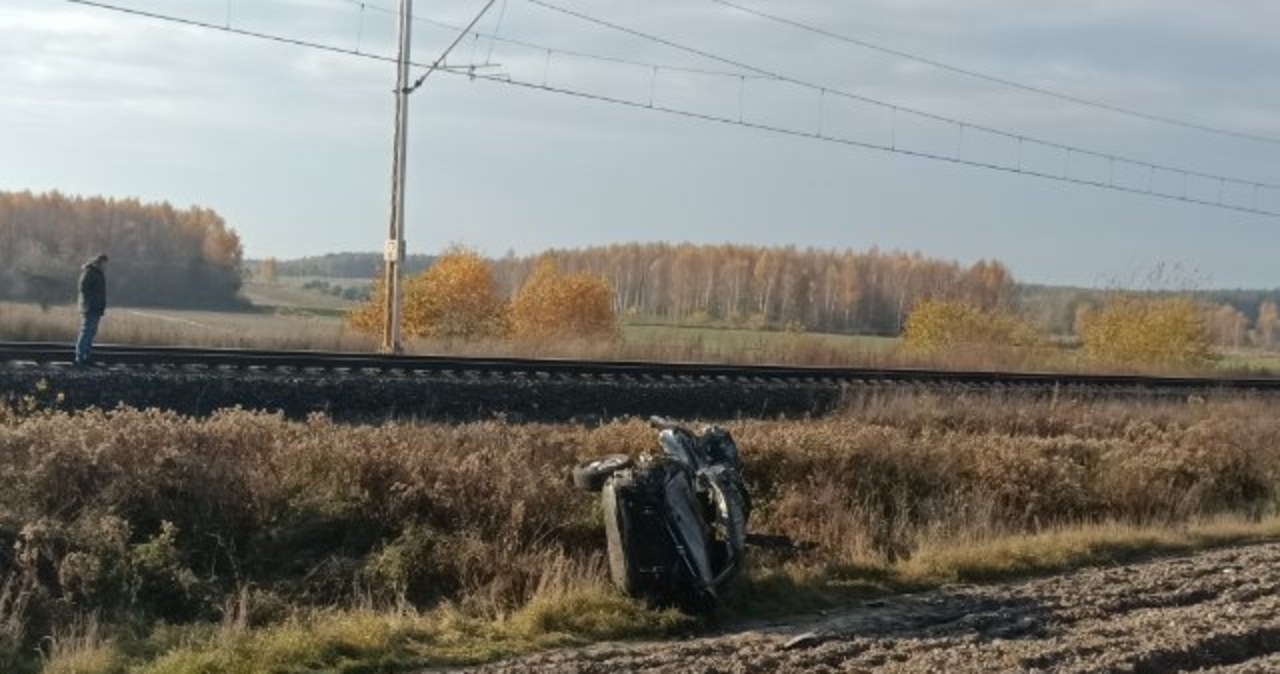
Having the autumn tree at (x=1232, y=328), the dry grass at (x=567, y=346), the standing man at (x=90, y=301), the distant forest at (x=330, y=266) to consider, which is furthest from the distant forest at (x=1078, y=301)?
the distant forest at (x=330, y=266)

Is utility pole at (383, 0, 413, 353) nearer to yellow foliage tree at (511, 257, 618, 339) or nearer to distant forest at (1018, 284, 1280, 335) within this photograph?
yellow foliage tree at (511, 257, 618, 339)

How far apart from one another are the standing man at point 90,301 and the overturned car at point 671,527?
1330 cm

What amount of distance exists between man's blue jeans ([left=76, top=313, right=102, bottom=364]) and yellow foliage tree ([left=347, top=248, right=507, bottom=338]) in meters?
19.9

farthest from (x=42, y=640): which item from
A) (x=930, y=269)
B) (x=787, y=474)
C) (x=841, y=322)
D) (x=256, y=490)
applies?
(x=930, y=269)

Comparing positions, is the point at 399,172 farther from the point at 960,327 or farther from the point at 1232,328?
the point at 1232,328

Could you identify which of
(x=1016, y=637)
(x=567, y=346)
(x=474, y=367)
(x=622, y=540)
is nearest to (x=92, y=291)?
(x=474, y=367)

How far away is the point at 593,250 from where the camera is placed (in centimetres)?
14725

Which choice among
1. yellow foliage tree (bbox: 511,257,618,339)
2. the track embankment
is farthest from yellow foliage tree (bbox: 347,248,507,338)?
the track embankment

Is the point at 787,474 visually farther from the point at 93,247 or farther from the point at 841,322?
the point at 841,322

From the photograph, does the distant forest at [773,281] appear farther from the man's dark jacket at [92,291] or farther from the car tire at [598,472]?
the car tire at [598,472]

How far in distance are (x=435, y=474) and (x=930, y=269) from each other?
408ft

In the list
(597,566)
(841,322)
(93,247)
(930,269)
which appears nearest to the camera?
(597,566)

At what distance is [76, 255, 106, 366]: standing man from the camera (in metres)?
23.3

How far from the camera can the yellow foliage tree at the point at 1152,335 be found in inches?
2344
